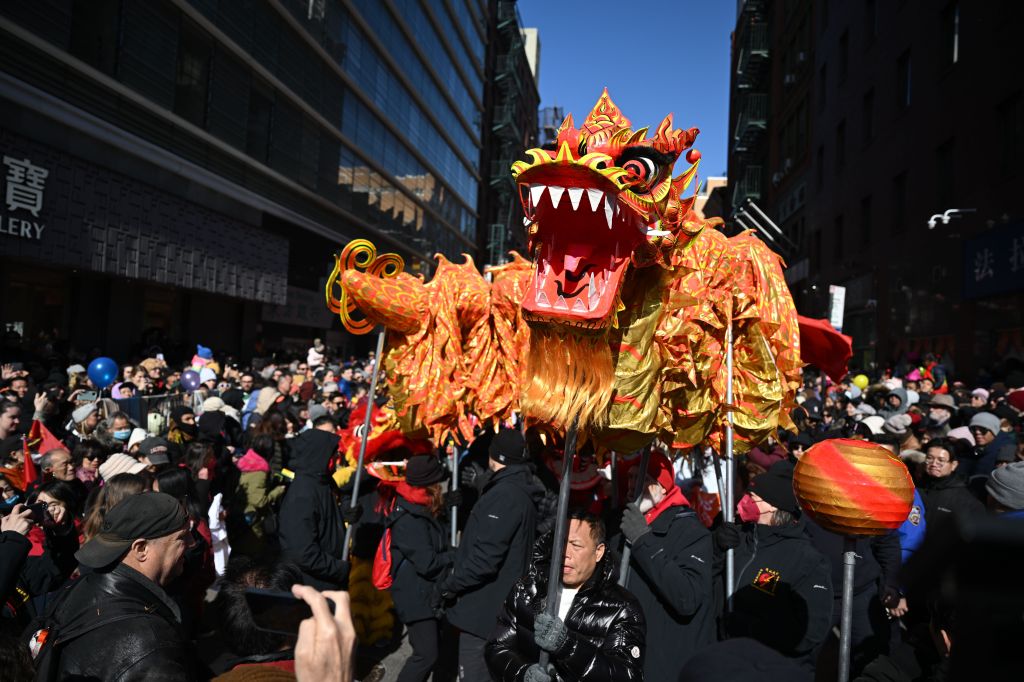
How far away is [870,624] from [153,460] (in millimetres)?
4541

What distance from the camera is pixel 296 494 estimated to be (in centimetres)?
420

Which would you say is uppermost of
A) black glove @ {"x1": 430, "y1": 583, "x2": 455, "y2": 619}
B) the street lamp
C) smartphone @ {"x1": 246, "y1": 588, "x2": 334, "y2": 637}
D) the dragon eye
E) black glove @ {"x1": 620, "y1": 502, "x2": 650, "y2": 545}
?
the street lamp

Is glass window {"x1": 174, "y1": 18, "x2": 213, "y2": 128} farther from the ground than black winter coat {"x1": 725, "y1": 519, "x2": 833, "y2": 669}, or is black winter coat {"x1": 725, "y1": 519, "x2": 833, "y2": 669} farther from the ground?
glass window {"x1": 174, "y1": 18, "x2": 213, "y2": 128}

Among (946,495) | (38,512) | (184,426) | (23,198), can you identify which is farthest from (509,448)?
(23,198)

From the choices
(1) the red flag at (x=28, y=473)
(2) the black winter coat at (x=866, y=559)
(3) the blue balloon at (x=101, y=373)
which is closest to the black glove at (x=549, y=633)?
(2) the black winter coat at (x=866, y=559)

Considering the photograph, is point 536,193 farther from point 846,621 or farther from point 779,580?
point 779,580

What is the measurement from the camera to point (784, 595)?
2898mm

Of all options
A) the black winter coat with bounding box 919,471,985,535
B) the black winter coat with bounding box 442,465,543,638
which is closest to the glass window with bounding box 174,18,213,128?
the black winter coat with bounding box 442,465,543,638

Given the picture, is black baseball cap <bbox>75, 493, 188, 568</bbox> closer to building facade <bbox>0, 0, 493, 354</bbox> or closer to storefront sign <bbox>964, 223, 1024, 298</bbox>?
building facade <bbox>0, 0, 493, 354</bbox>

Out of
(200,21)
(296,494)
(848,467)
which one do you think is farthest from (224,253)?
(848,467)

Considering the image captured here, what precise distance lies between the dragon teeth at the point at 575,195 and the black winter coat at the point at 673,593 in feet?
5.21

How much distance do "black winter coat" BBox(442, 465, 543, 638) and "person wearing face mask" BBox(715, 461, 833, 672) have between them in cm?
102

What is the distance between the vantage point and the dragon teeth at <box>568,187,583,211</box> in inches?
86.1

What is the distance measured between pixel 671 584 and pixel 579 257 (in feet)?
4.83
